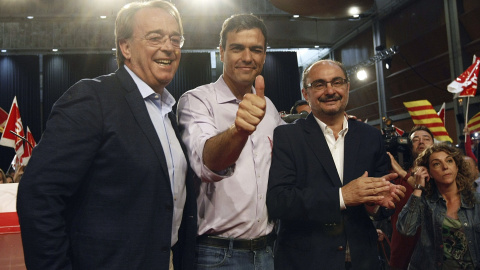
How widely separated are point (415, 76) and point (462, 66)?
5.95 feet


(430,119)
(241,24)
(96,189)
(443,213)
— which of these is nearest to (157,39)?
(241,24)

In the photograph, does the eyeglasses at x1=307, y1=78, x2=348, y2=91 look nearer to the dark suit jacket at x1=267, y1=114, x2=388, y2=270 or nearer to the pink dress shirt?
the dark suit jacket at x1=267, y1=114, x2=388, y2=270

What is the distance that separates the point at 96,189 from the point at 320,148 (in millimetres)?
911

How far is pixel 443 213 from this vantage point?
9.01ft

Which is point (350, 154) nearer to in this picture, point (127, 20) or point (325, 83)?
point (325, 83)

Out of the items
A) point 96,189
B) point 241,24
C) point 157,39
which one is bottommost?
point 96,189

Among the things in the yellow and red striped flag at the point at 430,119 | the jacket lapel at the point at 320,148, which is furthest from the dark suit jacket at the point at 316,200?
the yellow and red striped flag at the point at 430,119

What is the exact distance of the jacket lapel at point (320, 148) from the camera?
65.6 inches

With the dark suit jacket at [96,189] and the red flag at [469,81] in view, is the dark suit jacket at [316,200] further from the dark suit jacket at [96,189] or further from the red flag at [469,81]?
the red flag at [469,81]

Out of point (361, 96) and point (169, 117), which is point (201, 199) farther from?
point (361, 96)

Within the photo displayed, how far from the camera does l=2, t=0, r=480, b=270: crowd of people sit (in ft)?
3.71

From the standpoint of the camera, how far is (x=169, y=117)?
149 centimetres

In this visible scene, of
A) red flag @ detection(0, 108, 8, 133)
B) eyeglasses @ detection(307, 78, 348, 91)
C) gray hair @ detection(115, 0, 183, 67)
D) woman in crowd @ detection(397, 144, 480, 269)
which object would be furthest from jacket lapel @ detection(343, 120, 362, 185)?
red flag @ detection(0, 108, 8, 133)

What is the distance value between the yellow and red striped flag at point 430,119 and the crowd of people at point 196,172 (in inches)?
137
